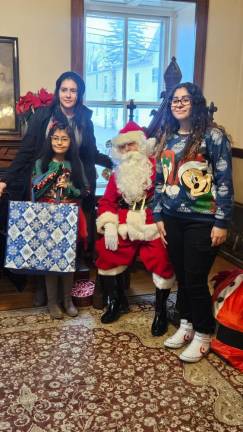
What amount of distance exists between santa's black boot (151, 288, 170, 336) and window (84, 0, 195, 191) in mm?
1584

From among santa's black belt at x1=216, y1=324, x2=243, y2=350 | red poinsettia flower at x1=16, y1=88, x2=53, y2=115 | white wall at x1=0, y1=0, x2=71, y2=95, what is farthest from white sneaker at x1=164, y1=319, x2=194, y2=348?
white wall at x1=0, y1=0, x2=71, y2=95

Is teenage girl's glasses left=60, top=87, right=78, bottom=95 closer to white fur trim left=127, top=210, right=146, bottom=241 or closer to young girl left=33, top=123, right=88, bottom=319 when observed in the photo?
young girl left=33, top=123, right=88, bottom=319

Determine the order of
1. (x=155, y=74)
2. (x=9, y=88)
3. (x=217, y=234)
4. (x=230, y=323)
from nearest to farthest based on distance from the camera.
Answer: (x=217, y=234) < (x=230, y=323) < (x=9, y=88) < (x=155, y=74)

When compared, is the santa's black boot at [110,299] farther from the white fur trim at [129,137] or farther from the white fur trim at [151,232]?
the white fur trim at [129,137]

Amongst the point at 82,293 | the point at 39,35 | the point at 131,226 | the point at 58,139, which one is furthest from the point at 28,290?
the point at 39,35

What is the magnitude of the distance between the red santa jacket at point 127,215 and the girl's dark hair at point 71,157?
0.16 m

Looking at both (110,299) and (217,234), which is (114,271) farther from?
(217,234)

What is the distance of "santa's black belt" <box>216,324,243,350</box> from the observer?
6.71 ft

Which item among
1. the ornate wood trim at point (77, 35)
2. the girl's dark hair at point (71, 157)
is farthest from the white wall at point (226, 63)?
the girl's dark hair at point (71, 157)

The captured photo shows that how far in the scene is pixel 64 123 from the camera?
2336mm

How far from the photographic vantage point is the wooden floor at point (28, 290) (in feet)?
8.70

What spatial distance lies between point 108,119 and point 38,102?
1.01m

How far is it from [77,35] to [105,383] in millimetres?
2398

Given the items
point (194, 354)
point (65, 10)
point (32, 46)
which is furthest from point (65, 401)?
A: point (65, 10)
